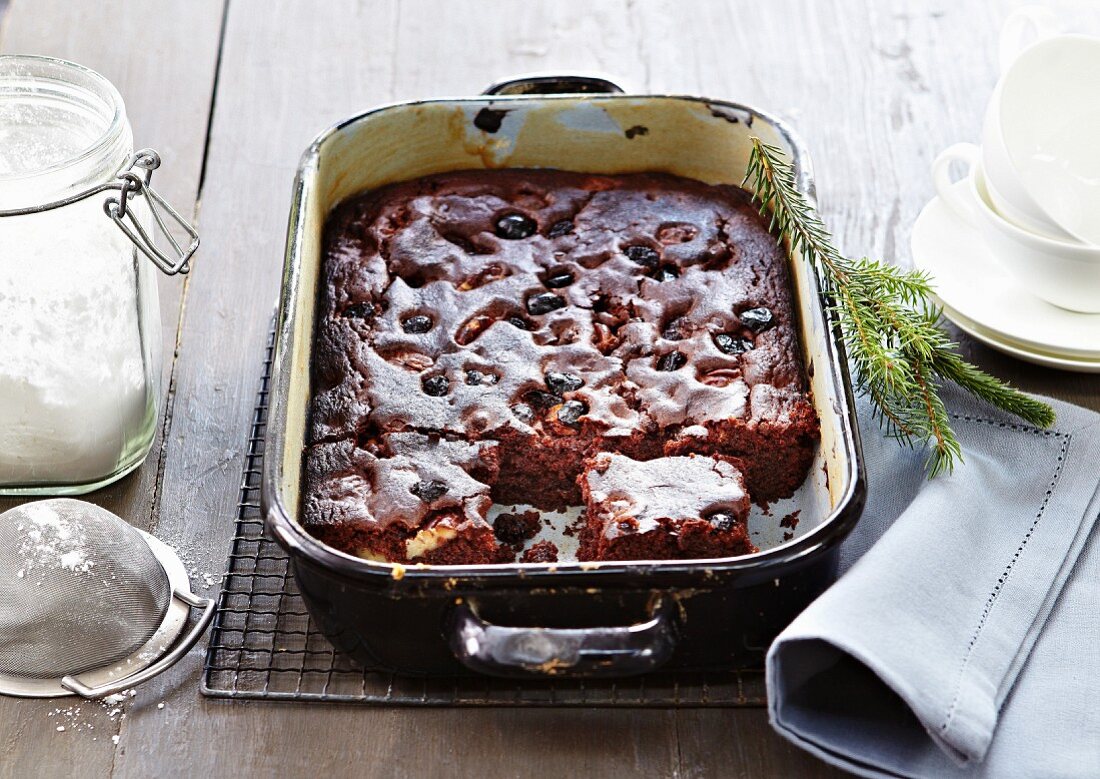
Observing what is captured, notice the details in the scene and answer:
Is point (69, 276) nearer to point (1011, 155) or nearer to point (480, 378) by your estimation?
point (480, 378)

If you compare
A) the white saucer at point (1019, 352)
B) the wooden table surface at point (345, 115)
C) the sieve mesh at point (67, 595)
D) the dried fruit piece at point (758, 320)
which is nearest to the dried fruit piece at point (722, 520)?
the wooden table surface at point (345, 115)

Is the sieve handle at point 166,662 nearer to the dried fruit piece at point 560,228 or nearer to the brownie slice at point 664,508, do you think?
the brownie slice at point 664,508

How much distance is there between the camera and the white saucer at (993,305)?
2285mm

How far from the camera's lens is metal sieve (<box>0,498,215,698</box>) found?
183cm

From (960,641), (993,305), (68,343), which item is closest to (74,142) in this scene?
(68,343)

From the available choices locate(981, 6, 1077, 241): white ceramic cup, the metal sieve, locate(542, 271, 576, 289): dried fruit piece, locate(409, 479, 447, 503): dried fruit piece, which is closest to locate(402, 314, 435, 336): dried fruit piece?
locate(542, 271, 576, 289): dried fruit piece

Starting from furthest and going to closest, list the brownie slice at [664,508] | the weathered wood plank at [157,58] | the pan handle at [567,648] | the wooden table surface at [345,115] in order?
the weathered wood plank at [157,58] → the brownie slice at [664,508] → the wooden table surface at [345,115] → the pan handle at [567,648]

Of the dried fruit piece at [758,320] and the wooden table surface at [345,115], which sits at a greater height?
the dried fruit piece at [758,320]

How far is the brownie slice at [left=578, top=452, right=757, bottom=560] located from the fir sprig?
0.28 meters

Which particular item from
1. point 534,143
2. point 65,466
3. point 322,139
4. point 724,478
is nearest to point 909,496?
point 724,478

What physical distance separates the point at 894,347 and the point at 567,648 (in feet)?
2.56

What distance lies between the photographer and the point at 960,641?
176 cm

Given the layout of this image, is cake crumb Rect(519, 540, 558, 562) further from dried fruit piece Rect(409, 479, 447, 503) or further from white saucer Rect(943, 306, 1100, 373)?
white saucer Rect(943, 306, 1100, 373)

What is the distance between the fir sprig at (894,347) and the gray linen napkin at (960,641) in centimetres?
10
